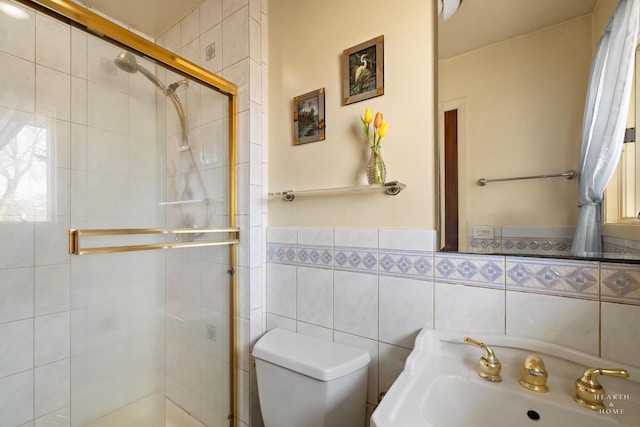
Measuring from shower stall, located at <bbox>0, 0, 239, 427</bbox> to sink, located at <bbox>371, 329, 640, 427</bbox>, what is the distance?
0.92 m

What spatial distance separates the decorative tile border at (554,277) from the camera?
0.71 metres

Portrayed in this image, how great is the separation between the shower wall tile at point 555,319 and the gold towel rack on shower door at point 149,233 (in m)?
1.12

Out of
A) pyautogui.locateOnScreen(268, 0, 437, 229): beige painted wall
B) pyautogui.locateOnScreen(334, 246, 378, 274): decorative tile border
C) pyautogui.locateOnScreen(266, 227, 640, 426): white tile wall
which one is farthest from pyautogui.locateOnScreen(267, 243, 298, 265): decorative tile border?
pyautogui.locateOnScreen(334, 246, 378, 274): decorative tile border

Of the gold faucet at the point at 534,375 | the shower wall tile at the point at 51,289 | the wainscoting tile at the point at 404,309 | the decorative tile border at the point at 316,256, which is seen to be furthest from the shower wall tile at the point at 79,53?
the gold faucet at the point at 534,375

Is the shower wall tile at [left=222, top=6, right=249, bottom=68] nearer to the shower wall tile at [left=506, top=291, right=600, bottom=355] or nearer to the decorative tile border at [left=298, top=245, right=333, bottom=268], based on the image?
the decorative tile border at [left=298, top=245, right=333, bottom=268]

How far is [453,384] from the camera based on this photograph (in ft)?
2.39

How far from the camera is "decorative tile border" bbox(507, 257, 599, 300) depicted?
0.71m

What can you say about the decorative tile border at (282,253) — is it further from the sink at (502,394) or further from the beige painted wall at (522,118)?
the beige painted wall at (522,118)

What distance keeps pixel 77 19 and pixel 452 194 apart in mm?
1374

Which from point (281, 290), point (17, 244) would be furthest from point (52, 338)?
point (281, 290)

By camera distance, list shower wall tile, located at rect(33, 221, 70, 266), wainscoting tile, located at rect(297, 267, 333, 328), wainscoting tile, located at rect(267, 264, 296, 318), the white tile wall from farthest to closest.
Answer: wainscoting tile, located at rect(267, 264, 296, 318) → wainscoting tile, located at rect(297, 267, 333, 328) → shower wall tile, located at rect(33, 221, 70, 266) → the white tile wall

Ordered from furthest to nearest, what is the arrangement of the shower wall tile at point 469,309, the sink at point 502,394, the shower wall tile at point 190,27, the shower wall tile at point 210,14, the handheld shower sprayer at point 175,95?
1. the shower wall tile at point 190,27
2. the shower wall tile at point 210,14
3. the handheld shower sprayer at point 175,95
4. the shower wall tile at point 469,309
5. the sink at point 502,394

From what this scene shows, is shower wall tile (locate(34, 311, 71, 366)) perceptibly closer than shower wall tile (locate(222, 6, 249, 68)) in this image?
Yes

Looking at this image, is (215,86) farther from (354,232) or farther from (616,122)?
(616,122)
